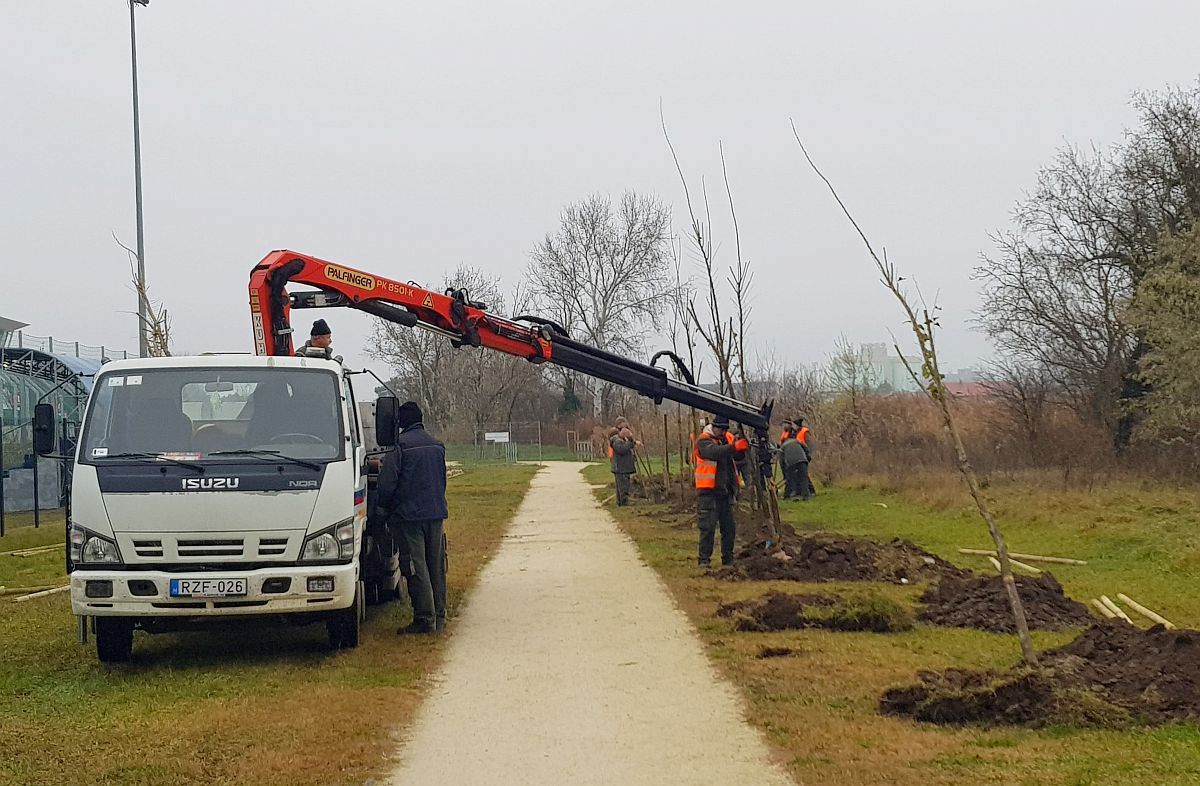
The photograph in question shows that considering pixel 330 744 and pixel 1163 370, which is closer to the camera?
pixel 330 744

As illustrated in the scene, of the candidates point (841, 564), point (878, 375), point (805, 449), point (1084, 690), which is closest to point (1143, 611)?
point (841, 564)

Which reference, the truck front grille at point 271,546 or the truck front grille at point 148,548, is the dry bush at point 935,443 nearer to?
the truck front grille at point 271,546

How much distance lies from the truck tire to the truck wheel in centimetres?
153

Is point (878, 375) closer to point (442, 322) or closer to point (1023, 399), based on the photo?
point (1023, 399)

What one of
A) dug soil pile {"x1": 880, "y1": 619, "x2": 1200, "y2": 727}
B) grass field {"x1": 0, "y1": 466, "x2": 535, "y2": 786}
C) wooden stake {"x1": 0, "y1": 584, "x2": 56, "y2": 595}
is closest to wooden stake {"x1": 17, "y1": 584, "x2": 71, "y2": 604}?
wooden stake {"x1": 0, "y1": 584, "x2": 56, "y2": 595}

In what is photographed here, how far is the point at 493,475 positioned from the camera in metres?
43.1

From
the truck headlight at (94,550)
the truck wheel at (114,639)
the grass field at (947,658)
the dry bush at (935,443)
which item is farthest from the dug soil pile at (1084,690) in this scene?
the dry bush at (935,443)

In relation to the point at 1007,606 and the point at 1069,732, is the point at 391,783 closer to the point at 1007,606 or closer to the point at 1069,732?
the point at 1069,732

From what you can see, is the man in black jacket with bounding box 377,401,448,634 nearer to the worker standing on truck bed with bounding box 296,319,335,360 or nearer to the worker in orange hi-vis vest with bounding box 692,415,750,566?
the worker standing on truck bed with bounding box 296,319,335,360

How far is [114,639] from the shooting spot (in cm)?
925

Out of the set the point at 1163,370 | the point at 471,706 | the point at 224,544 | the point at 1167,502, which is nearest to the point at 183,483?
the point at 224,544

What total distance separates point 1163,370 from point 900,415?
37.6ft

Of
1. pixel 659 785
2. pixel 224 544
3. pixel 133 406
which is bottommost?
pixel 659 785

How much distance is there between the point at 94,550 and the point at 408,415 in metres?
3.22
